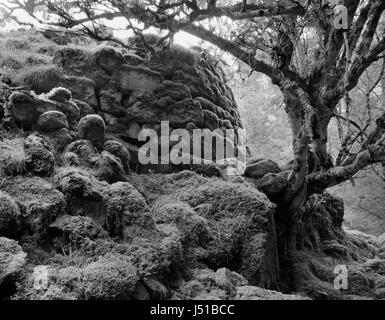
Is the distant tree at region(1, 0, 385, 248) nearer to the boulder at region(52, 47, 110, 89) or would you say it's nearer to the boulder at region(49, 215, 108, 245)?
the boulder at region(52, 47, 110, 89)

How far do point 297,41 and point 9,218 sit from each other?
4.71 meters

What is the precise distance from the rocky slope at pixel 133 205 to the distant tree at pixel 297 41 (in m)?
1.23

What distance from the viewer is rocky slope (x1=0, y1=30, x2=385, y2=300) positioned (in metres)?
3.78

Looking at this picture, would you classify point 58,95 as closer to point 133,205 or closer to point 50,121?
point 50,121

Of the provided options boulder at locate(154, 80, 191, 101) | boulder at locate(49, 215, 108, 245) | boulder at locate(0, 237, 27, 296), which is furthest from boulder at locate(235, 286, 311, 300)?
boulder at locate(154, 80, 191, 101)

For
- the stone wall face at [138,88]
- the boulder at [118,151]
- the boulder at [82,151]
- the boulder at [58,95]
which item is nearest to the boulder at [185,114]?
the stone wall face at [138,88]

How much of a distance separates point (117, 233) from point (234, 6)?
385 centimetres

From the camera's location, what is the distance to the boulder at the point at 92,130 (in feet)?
19.6

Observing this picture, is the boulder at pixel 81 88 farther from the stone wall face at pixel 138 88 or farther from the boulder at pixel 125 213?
the boulder at pixel 125 213

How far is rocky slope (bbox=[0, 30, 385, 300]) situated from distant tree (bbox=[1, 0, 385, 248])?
4.04 feet

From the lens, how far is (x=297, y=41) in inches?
206

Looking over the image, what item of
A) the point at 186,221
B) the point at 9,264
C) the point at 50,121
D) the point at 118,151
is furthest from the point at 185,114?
the point at 9,264

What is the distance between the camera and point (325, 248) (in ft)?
26.8

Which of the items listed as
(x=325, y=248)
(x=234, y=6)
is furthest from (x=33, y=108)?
(x=325, y=248)
